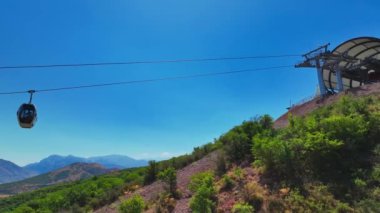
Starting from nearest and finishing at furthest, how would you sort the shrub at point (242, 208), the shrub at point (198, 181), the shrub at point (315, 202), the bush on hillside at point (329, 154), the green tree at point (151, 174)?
the shrub at point (315, 202)
the shrub at point (242, 208)
the bush on hillside at point (329, 154)
the shrub at point (198, 181)
the green tree at point (151, 174)

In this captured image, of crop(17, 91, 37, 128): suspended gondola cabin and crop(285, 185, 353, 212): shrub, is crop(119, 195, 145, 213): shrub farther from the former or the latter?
crop(285, 185, 353, 212): shrub

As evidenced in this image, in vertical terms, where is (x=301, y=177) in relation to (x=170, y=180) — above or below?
below

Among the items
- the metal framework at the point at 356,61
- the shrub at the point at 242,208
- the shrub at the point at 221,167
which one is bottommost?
the shrub at the point at 242,208

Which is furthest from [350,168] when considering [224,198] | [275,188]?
[224,198]

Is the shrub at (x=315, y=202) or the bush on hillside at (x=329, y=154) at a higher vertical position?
the bush on hillside at (x=329, y=154)

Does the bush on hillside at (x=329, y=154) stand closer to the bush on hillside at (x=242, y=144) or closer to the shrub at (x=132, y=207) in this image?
the bush on hillside at (x=242, y=144)

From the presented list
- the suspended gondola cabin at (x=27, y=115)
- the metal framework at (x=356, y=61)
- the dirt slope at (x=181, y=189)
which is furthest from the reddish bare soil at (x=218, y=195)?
the metal framework at (x=356, y=61)

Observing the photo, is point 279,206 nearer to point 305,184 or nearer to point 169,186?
point 305,184

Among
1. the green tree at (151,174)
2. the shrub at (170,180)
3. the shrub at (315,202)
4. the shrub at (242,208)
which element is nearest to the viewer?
the shrub at (315,202)

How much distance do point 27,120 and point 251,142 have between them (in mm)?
11490

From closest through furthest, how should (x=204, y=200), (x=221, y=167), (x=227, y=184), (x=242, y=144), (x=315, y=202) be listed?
1. (x=315, y=202)
2. (x=204, y=200)
3. (x=227, y=184)
4. (x=221, y=167)
5. (x=242, y=144)

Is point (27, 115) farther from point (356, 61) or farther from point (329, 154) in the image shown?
point (356, 61)

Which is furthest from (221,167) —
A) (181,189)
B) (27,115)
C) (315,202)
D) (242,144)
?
(27,115)

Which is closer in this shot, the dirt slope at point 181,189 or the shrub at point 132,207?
the shrub at point 132,207
